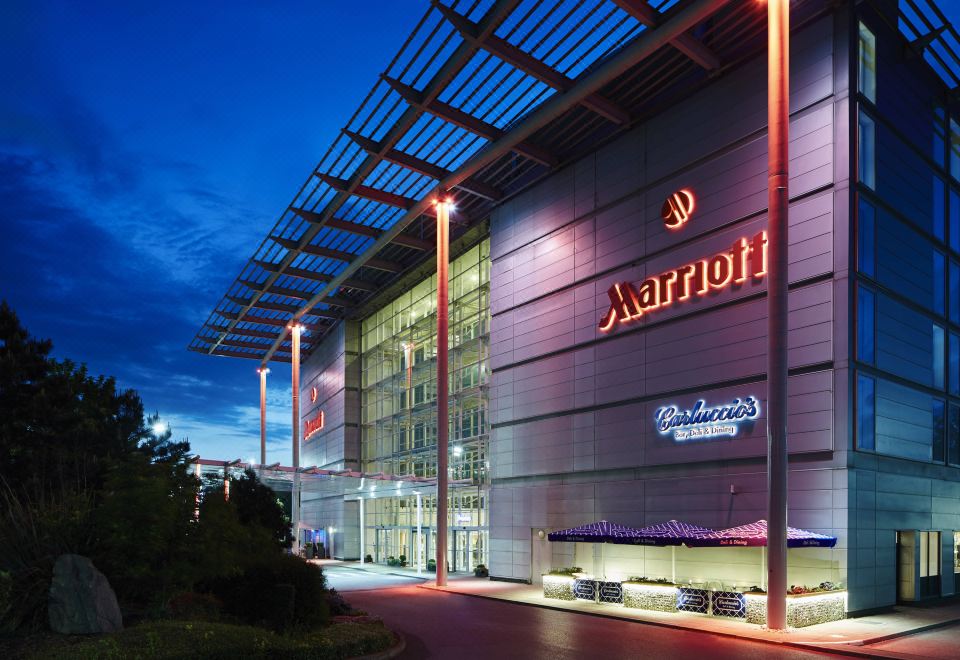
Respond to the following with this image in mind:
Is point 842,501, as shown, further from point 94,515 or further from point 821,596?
point 94,515

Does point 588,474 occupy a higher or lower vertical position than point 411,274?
lower

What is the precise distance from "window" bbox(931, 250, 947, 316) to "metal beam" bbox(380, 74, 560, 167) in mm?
14354

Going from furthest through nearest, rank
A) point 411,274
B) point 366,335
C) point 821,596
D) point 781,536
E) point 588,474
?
point 366,335, point 411,274, point 588,474, point 821,596, point 781,536

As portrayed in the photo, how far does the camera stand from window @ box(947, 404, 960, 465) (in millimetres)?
25609

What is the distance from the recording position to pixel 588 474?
29.4 m

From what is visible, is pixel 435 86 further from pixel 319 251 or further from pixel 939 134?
pixel 319 251

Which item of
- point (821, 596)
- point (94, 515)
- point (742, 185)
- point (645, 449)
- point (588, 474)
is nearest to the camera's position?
point (94, 515)

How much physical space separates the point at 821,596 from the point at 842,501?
2.60 metres

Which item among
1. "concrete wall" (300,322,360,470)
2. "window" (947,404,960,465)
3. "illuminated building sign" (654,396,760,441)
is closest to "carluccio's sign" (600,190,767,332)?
"illuminated building sign" (654,396,760,441)

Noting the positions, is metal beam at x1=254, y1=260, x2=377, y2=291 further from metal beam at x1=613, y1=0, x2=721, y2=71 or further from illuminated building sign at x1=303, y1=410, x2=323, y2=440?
metal beam at x1=613, y1=0, x2=721, y2=71

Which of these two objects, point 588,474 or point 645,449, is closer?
point 645,449

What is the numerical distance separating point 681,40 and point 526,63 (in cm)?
505

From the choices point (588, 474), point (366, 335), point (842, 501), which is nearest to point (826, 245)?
point (842, 501)

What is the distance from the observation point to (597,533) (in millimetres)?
25453
